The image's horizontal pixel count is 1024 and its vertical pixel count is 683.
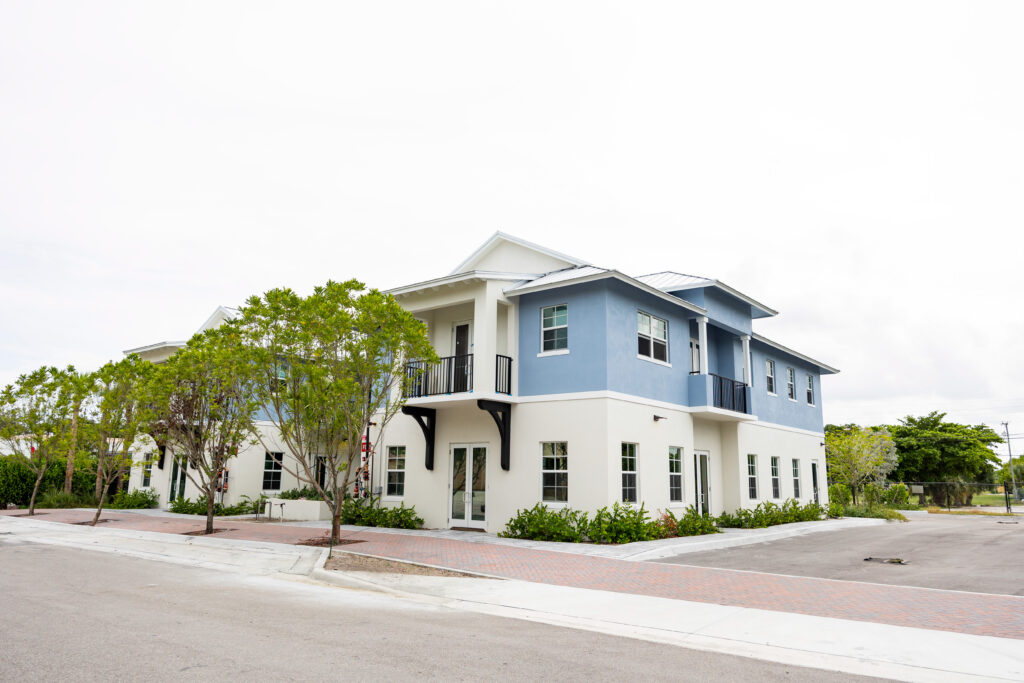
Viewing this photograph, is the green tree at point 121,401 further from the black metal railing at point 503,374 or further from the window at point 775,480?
the window at point 775,480

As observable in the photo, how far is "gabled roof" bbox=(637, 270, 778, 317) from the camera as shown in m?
19.6

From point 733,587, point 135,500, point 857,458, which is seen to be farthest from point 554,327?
point 857,458

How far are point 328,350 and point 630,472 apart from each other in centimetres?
781

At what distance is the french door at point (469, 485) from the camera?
57.6ft

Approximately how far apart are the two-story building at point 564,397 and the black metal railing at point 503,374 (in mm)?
40

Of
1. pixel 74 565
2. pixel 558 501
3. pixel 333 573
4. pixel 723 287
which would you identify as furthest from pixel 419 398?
pixel 723 287

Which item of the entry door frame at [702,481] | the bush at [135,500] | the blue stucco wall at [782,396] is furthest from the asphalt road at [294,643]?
the bush at [135,500]

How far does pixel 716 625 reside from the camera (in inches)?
300

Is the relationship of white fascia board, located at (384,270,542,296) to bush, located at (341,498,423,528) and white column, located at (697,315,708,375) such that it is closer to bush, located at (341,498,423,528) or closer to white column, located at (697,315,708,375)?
white column, located at (697,315,708,375)

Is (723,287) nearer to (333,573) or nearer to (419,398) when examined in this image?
(419,398)

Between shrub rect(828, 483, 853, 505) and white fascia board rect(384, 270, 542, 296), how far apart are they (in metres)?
22.7

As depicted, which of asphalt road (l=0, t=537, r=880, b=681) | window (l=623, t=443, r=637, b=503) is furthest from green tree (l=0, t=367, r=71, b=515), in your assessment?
window (l=623, t=443, r=637, b=503)

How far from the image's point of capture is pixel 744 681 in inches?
221

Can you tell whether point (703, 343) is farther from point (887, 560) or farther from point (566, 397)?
point (887, 560)
